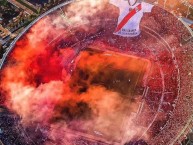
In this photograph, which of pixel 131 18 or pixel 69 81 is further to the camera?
pixel 69 81

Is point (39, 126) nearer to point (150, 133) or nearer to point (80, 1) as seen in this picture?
point (150, 133)

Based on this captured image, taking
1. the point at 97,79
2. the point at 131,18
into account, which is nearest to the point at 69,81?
the point at 97,79

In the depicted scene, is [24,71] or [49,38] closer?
[24,71]

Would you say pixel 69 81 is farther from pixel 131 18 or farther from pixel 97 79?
pixel 131 18

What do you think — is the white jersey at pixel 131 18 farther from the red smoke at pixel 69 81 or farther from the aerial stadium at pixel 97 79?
the red smoke at pixel 69 81

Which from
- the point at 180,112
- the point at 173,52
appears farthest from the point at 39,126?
the point at 173,52

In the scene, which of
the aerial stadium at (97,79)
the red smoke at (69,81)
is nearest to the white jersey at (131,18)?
the aerial stadium at (97,79)

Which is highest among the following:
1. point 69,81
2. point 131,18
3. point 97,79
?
point 131,18

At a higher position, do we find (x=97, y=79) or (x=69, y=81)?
(x=97, y=79)
